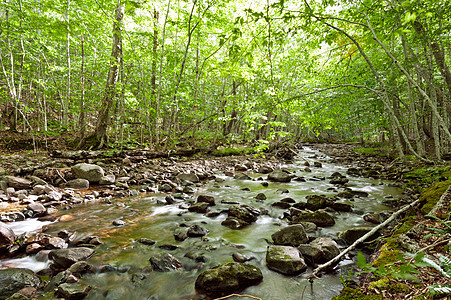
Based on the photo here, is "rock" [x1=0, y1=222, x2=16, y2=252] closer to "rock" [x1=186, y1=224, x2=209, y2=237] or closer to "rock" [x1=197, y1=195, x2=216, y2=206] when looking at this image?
"rock" [x1=186, y1=224, x2=209, y2=237]

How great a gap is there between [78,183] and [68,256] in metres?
4.22

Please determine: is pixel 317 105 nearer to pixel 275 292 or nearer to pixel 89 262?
pixel 275 292

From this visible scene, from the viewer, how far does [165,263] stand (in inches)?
116

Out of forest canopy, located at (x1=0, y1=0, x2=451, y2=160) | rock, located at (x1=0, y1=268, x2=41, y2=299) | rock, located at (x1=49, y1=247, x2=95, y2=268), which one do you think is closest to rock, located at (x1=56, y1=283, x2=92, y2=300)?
rock, located at (x1=0, y1=268, x2=41, y2=299)

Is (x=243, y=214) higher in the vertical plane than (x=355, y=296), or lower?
lower

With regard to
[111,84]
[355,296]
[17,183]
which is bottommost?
[17,183]

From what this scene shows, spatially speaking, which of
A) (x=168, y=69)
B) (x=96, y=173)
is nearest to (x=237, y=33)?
(x=96, y=173)

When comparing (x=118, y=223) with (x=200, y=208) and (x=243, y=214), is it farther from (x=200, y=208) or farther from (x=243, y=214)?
(x=243, y=214)

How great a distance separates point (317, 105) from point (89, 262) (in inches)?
237

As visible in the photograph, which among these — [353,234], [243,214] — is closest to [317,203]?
[353,234]

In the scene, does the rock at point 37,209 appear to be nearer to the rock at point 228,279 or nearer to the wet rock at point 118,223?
the wet rock at point 118,223

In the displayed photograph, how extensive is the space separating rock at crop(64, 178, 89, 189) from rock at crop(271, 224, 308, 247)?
5.82m

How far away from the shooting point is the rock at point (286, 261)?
8.79ft

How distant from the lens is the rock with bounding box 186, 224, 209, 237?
12.6 ft
